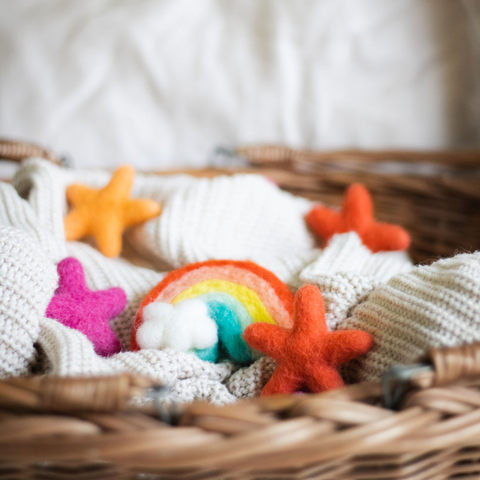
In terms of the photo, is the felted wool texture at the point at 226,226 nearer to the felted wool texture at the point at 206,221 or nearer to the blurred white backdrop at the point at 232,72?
the felted wool texture at the point at 206,221

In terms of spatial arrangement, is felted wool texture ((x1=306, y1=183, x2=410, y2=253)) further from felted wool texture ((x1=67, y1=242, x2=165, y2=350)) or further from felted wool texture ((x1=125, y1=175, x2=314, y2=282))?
felted wool texture ((x1=67, y1=242, x2=165, y2=350))

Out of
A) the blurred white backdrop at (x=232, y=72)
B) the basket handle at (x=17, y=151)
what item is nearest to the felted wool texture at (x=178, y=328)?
the basket handle at (x=17, y=151)

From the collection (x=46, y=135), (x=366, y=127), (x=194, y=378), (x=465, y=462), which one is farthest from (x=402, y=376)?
(x=46, y=135)

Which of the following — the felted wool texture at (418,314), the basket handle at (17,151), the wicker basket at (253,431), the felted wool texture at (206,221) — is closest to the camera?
the wicker basket at (253,431)

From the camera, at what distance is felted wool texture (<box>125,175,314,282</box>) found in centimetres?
69

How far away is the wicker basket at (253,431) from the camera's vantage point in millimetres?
317

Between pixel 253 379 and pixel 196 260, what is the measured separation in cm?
21

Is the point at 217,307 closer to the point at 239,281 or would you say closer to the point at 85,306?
the point at 239,281

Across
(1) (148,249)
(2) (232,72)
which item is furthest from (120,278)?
(2) (232,72)

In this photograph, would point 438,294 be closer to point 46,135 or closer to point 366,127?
point 366,127

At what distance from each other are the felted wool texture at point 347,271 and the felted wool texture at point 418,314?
0.06ft

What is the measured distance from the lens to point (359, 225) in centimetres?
74

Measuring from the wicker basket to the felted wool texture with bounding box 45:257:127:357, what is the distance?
20 cm

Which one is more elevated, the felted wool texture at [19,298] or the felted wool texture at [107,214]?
the felted wool texture at [107,214]
